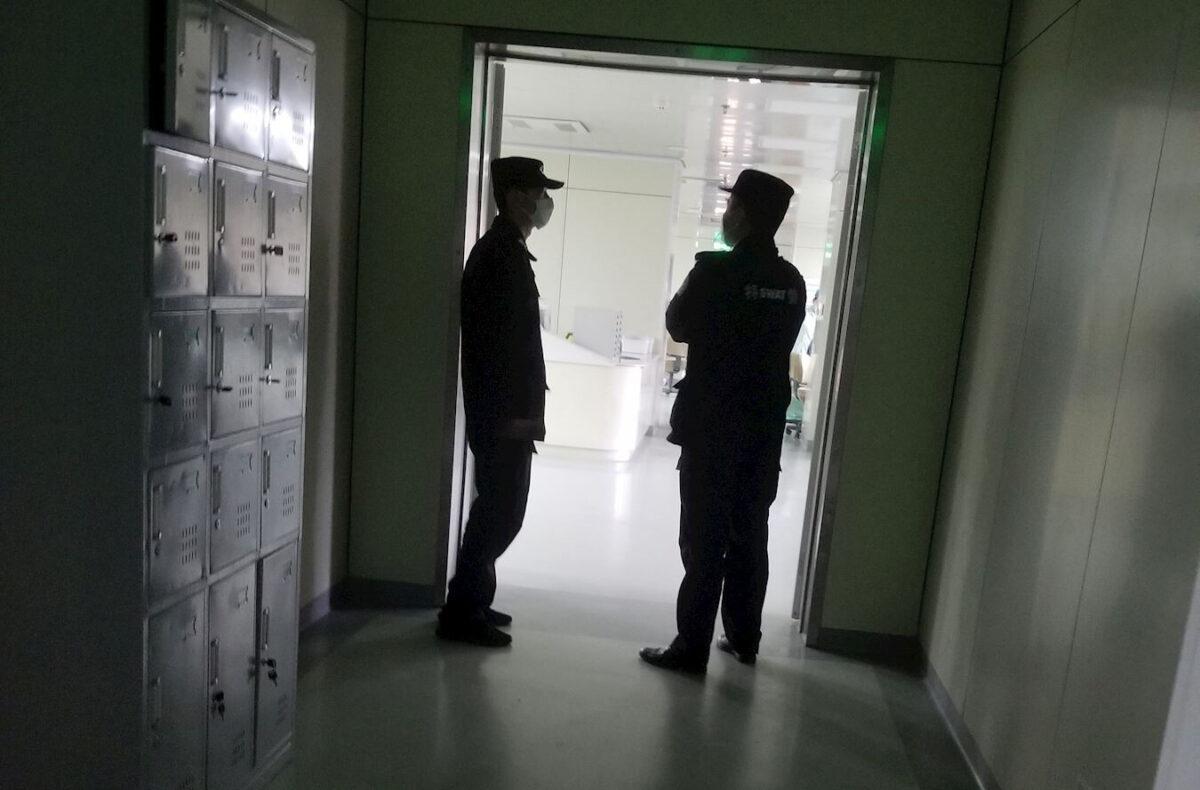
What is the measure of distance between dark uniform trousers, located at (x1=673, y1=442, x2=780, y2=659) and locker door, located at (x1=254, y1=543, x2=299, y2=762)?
4.45 ft

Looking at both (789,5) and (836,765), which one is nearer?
(836,765)

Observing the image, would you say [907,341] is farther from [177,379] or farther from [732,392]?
[177,379]

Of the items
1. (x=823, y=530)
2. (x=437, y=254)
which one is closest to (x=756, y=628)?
(x=823, y=530)

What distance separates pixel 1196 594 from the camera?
143 cm

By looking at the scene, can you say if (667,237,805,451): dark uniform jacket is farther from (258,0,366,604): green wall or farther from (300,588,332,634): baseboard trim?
(300,588,332,634): baseboard trim

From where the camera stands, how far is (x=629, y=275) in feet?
29.5

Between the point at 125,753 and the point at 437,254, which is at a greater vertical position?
the point at 437,254

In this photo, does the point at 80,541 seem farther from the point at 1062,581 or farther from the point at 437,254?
the point at 1062,581

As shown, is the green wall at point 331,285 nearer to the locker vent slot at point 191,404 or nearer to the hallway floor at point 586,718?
the hallway floor at point 586,718

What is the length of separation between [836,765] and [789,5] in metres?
2.62

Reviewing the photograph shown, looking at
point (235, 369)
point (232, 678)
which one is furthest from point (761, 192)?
point (232, 678)

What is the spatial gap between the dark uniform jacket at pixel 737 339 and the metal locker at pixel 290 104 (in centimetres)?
137

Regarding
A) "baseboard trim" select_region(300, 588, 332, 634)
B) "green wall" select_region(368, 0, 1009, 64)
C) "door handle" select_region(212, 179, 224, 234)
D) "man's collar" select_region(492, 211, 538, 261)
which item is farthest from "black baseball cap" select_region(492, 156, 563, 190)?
"baseboard trim" select_region(300, 588, 332, 634)

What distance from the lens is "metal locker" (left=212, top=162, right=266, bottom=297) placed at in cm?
180
